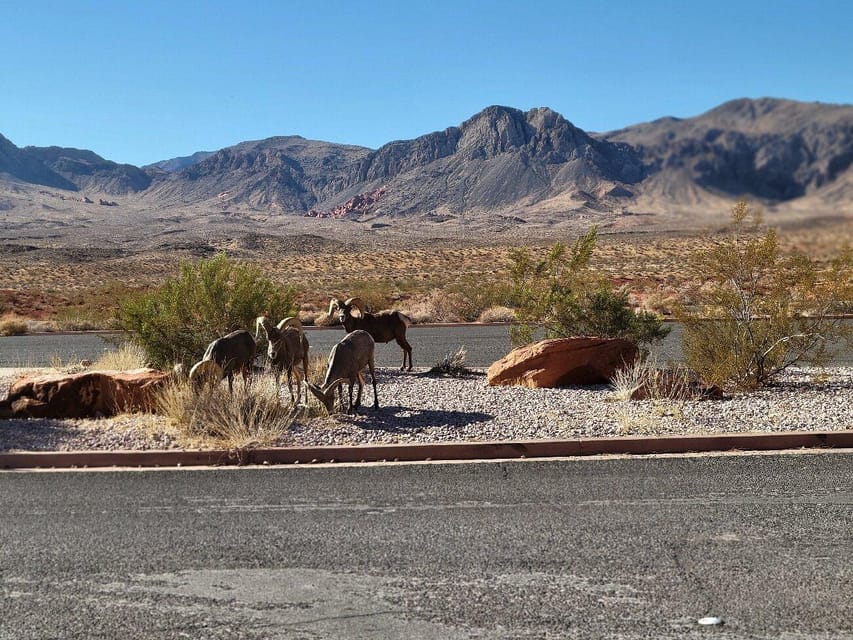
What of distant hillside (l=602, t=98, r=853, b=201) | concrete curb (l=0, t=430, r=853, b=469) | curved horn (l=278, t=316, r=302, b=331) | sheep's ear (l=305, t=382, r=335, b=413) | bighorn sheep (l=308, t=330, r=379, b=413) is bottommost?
concrete curb (l=0, t=430, r=853, b=469)

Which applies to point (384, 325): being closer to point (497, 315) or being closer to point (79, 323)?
point (497, 315)

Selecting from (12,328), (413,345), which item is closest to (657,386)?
(413,345)

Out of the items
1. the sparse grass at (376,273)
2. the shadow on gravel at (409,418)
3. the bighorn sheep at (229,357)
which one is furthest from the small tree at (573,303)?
the bighorn sheep at (229,357)

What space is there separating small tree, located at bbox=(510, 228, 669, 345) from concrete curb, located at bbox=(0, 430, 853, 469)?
729 cm

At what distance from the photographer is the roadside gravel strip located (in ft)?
32.5

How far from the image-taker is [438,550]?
6.72 meters

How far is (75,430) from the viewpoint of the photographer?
1104cm

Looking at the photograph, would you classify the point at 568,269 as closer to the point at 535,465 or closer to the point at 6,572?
the point at 535,465

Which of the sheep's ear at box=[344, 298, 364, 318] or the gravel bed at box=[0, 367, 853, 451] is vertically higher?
the sheep's ear at box=[344, 298, 364, 318]

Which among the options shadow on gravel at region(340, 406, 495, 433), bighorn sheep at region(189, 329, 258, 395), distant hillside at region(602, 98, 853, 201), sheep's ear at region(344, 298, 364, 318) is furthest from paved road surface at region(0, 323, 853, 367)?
distant hillside at region(602, 98, 853, 201)

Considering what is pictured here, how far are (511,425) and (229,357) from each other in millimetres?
3873

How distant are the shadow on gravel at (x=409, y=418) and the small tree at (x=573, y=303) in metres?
6.00

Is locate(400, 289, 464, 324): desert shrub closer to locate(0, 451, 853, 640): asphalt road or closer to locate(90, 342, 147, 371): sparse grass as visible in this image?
locate(90, 342, 147, 371): sparse grass

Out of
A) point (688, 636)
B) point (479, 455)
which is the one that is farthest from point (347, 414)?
point (688, 636)
